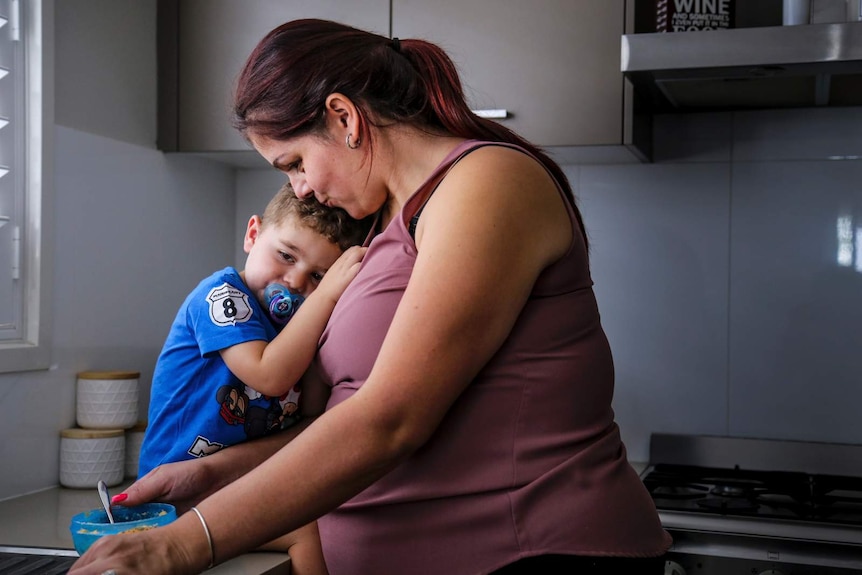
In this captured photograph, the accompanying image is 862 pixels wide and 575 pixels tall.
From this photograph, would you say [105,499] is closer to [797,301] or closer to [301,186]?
[301,186]

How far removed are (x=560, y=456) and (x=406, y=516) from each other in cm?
16

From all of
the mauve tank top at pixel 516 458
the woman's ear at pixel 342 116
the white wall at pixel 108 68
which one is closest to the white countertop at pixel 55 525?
the mauve tank top at pixel 516 458

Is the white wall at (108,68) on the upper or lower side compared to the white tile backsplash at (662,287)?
upper

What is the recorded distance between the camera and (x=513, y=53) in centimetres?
188

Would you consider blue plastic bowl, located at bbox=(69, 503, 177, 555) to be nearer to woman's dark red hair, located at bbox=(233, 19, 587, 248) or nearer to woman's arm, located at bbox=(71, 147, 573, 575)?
woman's arm, located at bbox=(71, 147, 573, 575)

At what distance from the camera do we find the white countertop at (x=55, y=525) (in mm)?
1238

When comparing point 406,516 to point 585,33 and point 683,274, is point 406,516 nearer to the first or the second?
point 585,33

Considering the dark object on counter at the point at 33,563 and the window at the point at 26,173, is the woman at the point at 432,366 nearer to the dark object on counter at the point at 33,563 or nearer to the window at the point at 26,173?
the dark object on counter at the point at 33,563

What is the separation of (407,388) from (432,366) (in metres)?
0.03

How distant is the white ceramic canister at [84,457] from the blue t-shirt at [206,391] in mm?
466

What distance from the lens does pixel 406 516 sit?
3.14 feet

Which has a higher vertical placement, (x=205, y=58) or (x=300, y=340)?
(x=205, y=58)

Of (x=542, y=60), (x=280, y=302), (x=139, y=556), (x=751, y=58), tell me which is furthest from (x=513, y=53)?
(x=139, y=556)

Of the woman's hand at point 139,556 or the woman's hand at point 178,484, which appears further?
the woman's hand at point 178,484
